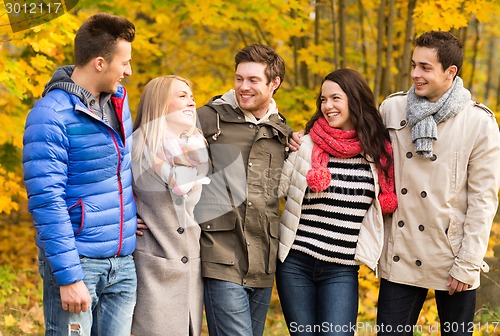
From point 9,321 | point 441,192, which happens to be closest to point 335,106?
point 441,192

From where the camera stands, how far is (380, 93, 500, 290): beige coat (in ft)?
10.3

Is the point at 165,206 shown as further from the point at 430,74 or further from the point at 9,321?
the point at 9,321

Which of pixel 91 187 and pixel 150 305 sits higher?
pixel 91 187

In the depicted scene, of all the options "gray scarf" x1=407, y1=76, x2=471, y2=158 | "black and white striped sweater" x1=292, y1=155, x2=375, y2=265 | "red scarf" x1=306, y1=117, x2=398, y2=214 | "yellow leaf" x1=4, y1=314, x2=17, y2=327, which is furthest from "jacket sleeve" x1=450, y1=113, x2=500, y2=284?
"yellow leaf" x1=4, y1=314, x2=17, y2=327

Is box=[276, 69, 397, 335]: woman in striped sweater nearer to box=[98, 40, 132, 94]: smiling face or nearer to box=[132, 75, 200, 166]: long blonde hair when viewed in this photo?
box=[132, 75, 200, 166]: long blonde hair

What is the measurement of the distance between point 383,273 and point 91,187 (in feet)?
5.36

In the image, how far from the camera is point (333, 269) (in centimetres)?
326

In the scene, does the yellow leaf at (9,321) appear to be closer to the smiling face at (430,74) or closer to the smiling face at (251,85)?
the smiling face at (251,85)

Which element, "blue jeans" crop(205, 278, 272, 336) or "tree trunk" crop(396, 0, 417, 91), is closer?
"blue jeans" crop(205, 278, 272, 336)

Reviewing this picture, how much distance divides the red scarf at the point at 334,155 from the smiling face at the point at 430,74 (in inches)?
14.0

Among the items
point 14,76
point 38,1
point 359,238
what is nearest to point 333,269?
point 359,238

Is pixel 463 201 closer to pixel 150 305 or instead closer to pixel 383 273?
pixel 383 273

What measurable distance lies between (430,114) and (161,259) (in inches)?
59.6

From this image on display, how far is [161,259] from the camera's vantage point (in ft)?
9.94
